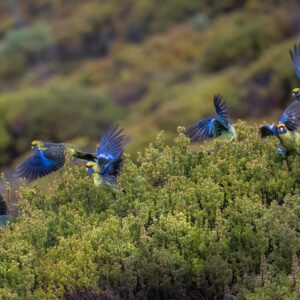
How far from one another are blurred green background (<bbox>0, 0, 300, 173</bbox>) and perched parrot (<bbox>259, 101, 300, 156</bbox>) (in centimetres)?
1320

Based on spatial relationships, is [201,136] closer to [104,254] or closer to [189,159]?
[189,159]

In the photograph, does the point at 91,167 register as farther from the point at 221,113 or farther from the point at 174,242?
the point at 221,113

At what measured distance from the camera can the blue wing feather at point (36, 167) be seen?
7.85 meters

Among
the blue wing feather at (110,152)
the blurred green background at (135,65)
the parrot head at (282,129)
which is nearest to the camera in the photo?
the parrot head at (282,129)

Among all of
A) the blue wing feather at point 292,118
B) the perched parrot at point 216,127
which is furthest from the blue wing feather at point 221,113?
the blue wing feather at point 292,118

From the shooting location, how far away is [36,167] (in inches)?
313

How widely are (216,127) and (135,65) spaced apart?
91.2 feet

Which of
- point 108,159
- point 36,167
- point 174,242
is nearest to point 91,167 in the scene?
point 108,159

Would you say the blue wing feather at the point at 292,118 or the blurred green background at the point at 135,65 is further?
the blurred green background at the point at 135,65

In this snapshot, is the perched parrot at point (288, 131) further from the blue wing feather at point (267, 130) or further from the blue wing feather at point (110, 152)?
the blue wing feather at point (110, 152)

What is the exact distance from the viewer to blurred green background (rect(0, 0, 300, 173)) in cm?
2456

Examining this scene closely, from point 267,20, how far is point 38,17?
1847 centimetres

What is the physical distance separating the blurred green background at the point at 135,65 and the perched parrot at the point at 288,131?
13203 millimetres

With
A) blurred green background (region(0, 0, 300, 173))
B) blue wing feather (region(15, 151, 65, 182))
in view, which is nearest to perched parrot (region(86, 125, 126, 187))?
blue wing feather (region(15, 151, 65, 182))
